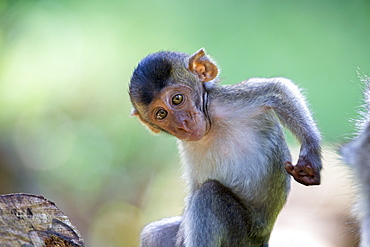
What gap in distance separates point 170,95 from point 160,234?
0.70 metres

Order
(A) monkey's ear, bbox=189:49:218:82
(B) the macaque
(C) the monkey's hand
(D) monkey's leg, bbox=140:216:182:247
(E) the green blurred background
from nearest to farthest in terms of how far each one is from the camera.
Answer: (B) the macaque < (C) the monkey's hand < (A) monkey's ear, bbox=189:49:218:82 < (D) monkey's leg, bbox=140:216:182:247 < (E) the green blurred background

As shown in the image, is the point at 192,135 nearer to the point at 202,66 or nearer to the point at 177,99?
the point at 177,99

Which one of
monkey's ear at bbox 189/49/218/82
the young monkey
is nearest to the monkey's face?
the young monkey

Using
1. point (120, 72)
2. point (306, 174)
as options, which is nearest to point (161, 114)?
point (306, 174)

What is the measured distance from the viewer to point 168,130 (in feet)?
8.01

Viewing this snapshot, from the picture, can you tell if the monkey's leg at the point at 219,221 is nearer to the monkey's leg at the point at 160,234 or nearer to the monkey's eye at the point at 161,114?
the monkey's leg at the point at 160,234

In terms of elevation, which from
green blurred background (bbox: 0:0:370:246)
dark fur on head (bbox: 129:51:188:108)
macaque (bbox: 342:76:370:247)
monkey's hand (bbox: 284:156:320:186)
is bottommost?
macaque (bbox: 342:76:370:247)

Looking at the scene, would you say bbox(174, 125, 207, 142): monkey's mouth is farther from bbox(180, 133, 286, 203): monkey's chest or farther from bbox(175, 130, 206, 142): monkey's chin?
bbox(180, 133, 286, 203): monkey's chest

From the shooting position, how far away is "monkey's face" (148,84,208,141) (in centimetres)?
237

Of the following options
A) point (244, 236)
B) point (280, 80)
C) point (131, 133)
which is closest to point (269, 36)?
point (131, 133)

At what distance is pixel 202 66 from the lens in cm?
253

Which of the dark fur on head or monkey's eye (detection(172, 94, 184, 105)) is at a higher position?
the dark fur on head

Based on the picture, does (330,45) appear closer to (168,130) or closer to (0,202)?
(168,130)

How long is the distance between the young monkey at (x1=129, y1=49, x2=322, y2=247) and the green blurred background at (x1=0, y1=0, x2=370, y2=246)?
2350 millimetres
